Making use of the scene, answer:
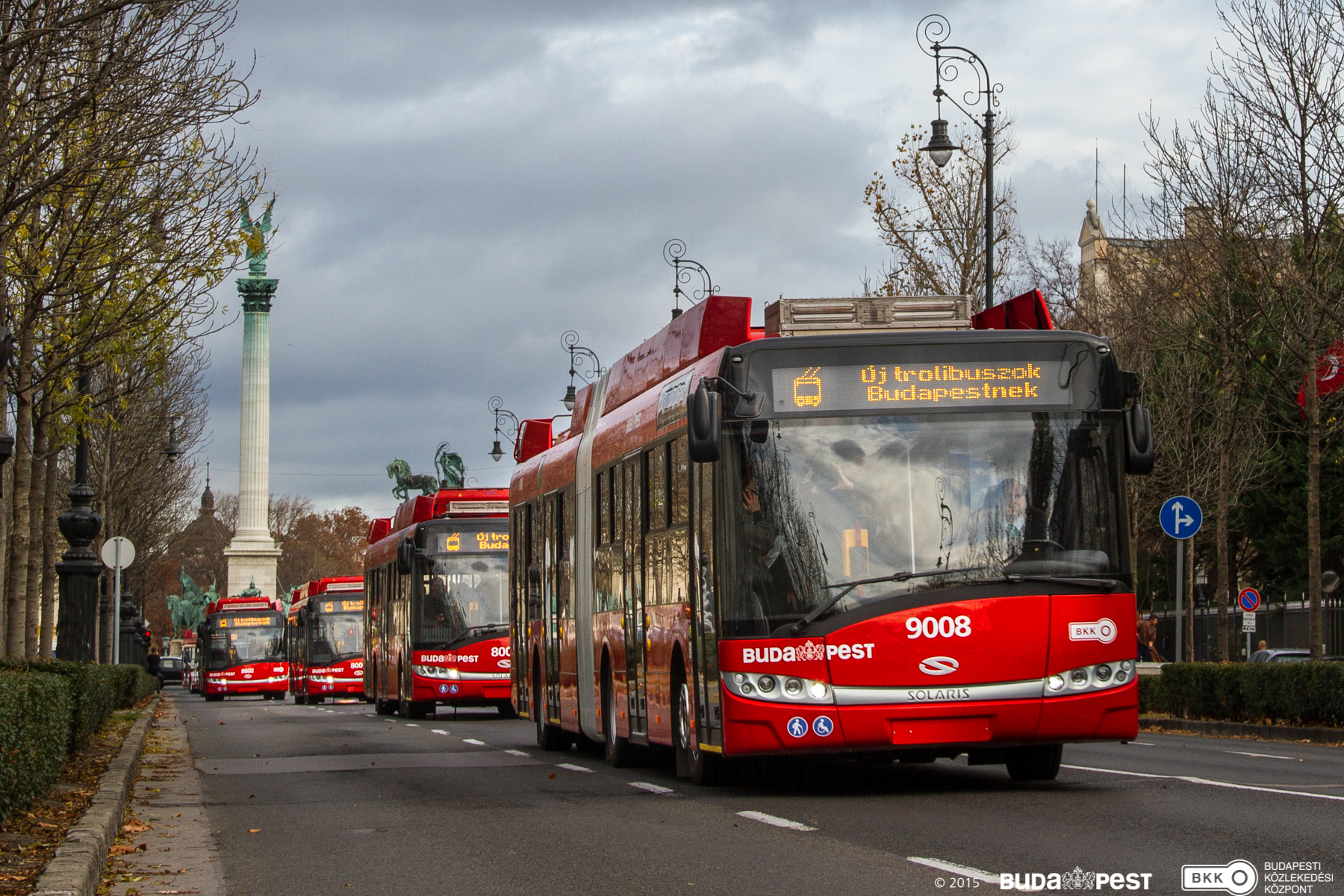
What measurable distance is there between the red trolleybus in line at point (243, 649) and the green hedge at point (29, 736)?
51.2 m

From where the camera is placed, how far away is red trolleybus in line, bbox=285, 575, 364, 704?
164ft

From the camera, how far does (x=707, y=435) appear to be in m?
12.1

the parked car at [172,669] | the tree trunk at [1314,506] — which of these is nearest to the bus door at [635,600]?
the tree trunk at [1314,506]

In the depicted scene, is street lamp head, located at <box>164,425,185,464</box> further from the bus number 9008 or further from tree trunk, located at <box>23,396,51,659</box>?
the bus number 9008

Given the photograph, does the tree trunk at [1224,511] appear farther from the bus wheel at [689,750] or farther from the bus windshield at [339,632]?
the bus windshield at [339,632]

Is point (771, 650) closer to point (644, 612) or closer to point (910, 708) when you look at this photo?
point (910, 708)

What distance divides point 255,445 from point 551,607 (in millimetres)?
74544

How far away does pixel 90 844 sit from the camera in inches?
382

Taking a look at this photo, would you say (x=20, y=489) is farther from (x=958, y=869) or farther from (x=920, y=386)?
(x=958, y=869)

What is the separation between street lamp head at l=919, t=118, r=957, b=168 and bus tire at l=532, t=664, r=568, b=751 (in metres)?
13.2

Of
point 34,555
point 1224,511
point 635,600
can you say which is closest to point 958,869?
point 635,600

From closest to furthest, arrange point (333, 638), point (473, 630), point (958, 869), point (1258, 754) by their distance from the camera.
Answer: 1. point (958, 869)
2. point (1258, 754)
3. point (473, 630)
4. point (333, 638)

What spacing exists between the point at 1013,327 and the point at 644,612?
3627 mm

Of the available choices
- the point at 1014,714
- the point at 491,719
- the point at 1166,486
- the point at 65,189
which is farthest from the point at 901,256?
the point at 1014,714
